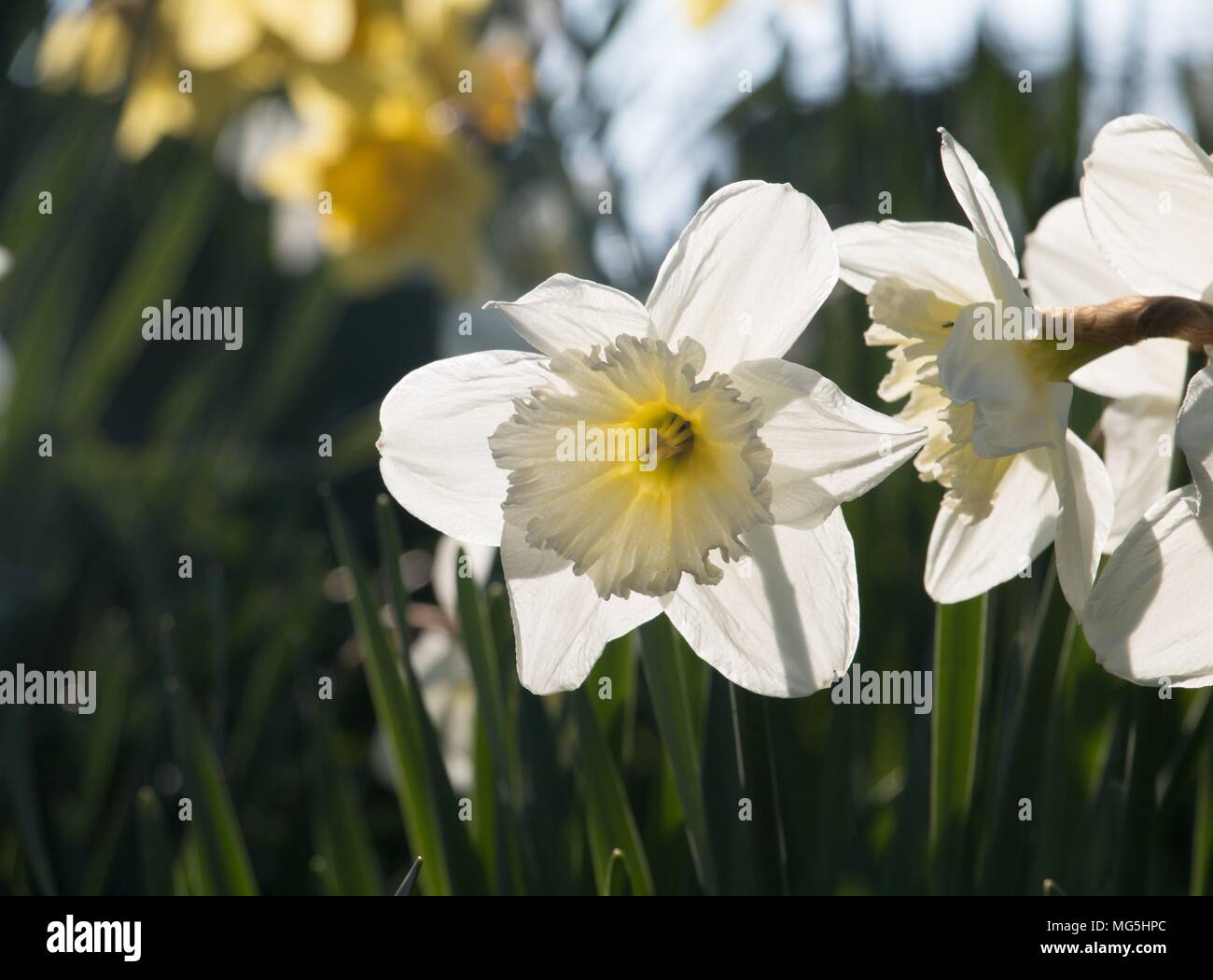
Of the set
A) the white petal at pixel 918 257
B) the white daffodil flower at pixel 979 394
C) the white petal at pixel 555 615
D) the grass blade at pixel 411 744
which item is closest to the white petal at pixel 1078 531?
the white daffodil flower at pixel 979 394

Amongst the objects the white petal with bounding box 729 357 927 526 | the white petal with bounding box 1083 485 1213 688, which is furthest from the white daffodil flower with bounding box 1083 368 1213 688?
the white petal with bounding box 729 357 927 526

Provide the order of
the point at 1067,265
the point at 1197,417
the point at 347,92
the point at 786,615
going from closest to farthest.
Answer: the point at 1197,417, the point at 786,615, the point at 1067,265, the point at 347,92

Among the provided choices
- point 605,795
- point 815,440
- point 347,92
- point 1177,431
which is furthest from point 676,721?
point 347,92

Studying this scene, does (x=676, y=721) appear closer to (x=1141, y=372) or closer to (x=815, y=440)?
(x=815, y=440)

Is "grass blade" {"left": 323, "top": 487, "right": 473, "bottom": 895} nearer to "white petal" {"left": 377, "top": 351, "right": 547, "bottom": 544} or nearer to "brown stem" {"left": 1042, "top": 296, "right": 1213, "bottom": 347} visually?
"white petal" {"left": 377, "top": 351, "right": 547, "bottom": 544}

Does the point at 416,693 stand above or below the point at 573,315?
below
